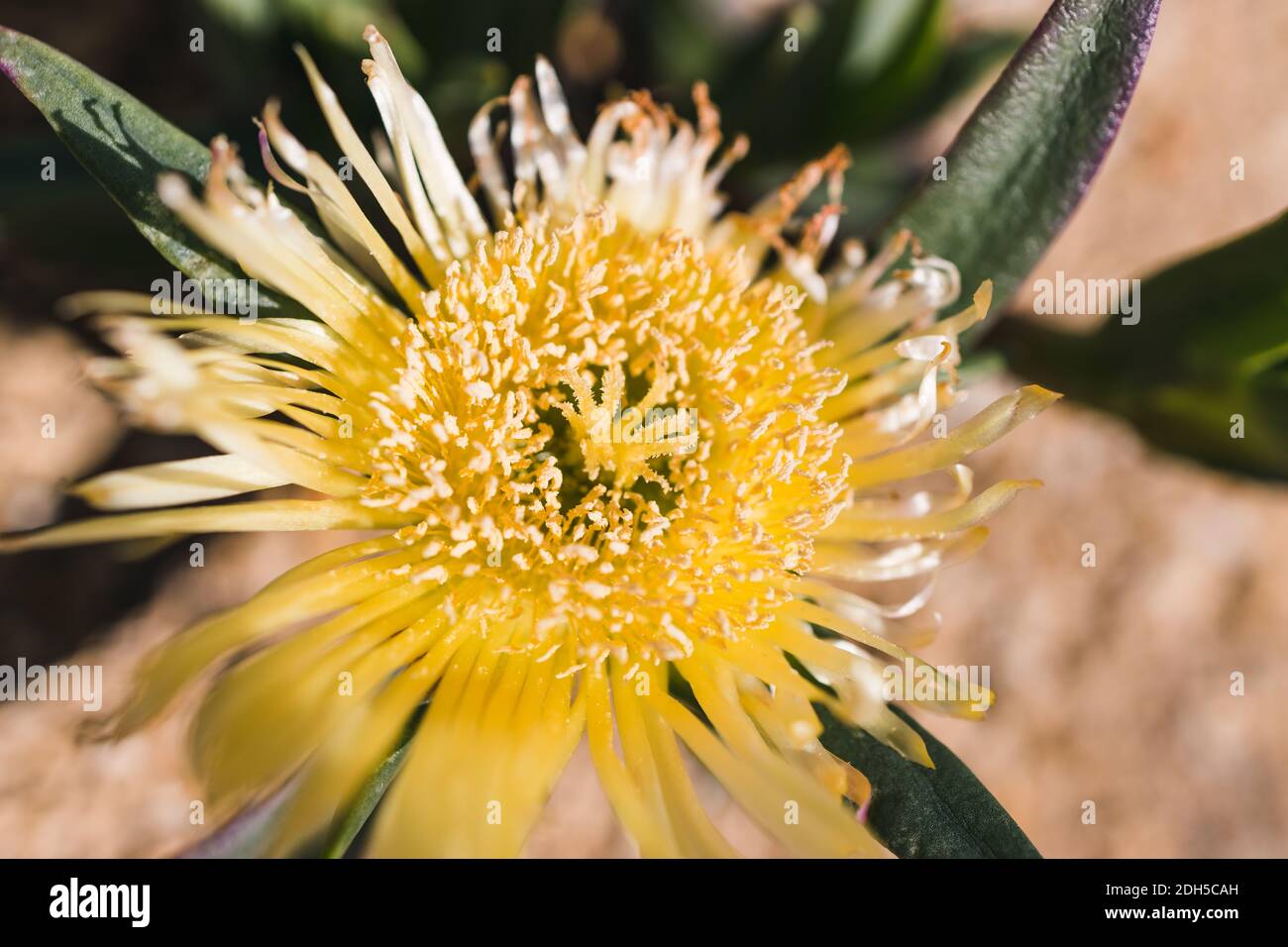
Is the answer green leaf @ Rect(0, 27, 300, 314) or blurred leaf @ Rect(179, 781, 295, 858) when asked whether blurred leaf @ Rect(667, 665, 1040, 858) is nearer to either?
blurred leaf @ Rect(179, 781, 295, 858)

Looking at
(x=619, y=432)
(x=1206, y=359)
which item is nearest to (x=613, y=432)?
(x=619, y=432)

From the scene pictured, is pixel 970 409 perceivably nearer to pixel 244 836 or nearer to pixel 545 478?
pixel 545 478

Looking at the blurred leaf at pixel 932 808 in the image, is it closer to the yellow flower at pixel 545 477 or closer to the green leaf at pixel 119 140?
the yellow flower at pixel 545 477

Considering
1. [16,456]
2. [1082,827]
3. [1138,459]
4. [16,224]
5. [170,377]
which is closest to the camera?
[170,377]

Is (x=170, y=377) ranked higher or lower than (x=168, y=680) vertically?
Result: higher
